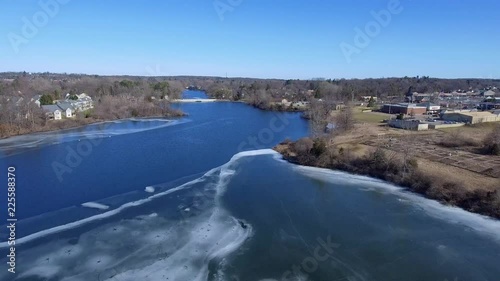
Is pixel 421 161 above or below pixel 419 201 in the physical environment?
above

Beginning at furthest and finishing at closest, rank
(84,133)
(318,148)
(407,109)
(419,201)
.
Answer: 1. (407,109)
2. (84,133)
3. (318,148)
4. (419,201)

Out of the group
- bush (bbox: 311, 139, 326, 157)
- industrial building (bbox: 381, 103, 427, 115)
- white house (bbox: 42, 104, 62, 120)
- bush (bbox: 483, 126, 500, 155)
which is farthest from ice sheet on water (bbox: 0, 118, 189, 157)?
bush (bbox: 483, 126, 500, 155)

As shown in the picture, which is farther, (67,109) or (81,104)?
(81,104)

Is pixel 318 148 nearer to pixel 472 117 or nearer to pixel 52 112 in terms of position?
pixel 472 117

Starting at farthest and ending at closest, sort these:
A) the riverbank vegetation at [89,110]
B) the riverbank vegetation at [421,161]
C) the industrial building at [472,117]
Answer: the industrial building at [472,117]
the riverbank vegetation at [89,110]
the riverbank vegetation at [421,161]

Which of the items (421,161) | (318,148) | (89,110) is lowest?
(421,161)

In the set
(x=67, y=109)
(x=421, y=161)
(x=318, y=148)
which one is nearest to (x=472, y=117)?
(x=421, y=161)

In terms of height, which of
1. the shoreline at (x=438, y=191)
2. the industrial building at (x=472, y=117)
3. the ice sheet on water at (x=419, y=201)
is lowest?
the ice sheet on water at (x=419, y=201)

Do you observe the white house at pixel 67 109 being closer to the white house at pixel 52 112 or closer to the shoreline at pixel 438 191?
the white house at pixel 52 112

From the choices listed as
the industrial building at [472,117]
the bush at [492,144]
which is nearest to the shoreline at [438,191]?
the bush at [492,144]

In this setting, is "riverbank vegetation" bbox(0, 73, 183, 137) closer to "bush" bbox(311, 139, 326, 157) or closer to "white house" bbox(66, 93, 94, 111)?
"white house" bbox(66, 93, 94, 111)
